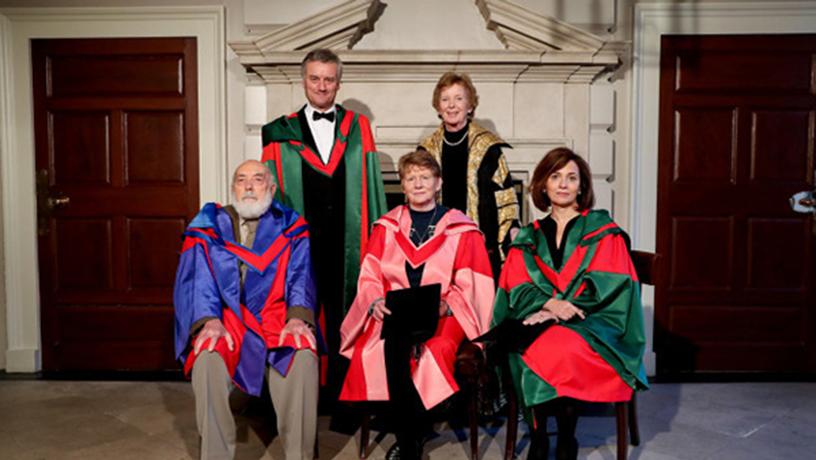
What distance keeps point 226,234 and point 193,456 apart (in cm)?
98

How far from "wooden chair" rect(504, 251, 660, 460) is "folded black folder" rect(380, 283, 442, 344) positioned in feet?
1.39

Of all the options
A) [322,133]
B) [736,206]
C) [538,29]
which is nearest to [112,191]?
[322,133]

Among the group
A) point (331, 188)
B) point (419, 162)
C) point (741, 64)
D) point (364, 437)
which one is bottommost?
point (364, 437)

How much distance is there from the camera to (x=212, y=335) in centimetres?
Answer: 270

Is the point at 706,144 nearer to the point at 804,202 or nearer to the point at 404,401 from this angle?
the point at 804,202

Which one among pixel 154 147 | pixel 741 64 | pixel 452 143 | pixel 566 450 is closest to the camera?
pixel 566 450

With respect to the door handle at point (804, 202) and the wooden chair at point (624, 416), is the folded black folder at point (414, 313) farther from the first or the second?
the door handle at point (804, 202)

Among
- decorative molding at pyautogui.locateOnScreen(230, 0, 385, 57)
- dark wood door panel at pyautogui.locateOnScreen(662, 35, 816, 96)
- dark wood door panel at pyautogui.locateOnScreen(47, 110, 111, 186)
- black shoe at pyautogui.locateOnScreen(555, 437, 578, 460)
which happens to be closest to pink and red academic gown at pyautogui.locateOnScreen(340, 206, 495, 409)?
black shoe at pyautogui.locateOnScreen(555, 437, 578, 460)

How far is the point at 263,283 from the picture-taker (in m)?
2.95

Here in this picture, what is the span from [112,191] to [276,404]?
238 cm

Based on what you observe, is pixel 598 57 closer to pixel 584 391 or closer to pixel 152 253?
pixel 584 391

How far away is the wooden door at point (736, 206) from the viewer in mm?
4359

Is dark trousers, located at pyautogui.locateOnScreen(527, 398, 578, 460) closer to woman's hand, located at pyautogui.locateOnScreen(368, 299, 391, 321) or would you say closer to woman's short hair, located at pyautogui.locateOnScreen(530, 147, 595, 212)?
woman's hand, located at pyautogui.locateOnScreen(368, 299, 391, 321)

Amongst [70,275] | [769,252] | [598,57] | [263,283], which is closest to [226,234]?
[263,283]
